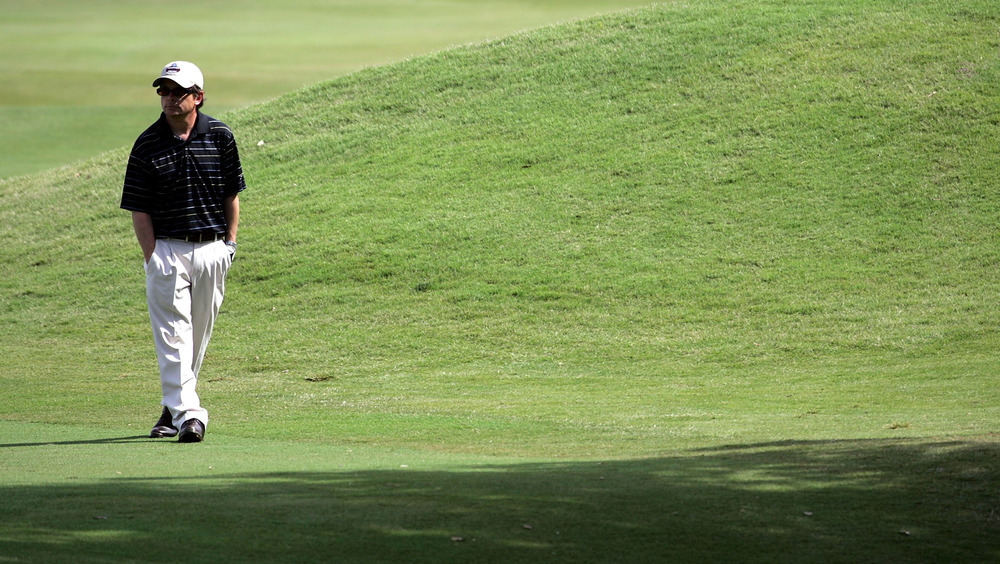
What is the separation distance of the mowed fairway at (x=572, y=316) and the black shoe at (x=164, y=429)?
232mm

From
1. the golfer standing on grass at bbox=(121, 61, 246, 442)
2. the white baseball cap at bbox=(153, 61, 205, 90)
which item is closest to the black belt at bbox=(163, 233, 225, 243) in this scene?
the golfer standing on grass at bbox=(121, 61, 246, 442)

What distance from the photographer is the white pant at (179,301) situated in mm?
7902

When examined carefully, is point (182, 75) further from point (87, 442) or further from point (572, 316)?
point (572, 316)

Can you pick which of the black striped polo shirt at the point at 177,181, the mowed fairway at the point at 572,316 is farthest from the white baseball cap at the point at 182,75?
the mowed fairway at the point at 572,316

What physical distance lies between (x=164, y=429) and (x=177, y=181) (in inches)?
73.1

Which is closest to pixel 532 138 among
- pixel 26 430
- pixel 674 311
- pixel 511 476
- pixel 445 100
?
pixel 445 100

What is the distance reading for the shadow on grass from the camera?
15.1ft

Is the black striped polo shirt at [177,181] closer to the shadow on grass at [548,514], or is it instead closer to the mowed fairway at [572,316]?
the mowed fairway at [572,316]

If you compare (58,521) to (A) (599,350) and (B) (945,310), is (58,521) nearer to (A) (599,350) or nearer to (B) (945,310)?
(A) (599,350)

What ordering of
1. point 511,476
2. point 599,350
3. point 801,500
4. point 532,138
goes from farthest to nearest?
point 532,138 < point 599,350 < point 511,476 < point 801,500

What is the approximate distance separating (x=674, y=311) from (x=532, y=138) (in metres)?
8.62

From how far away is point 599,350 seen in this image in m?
14.7

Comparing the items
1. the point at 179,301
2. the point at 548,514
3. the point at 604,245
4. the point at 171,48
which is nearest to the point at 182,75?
the point at 179,301

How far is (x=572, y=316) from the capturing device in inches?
642
